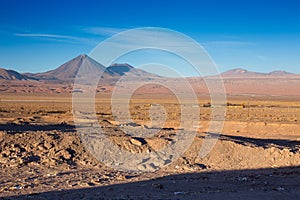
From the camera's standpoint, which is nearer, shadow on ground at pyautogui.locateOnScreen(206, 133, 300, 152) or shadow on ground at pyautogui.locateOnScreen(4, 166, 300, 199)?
shadow on ground at pyautogui.locateOnScreen(4, 166, 300, 199)

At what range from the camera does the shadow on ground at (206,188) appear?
9695 mm

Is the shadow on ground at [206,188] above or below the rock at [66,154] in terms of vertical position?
below

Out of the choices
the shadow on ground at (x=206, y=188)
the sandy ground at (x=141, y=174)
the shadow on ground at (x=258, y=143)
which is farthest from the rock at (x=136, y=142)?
the shadow on ground at (x=258, y=143)

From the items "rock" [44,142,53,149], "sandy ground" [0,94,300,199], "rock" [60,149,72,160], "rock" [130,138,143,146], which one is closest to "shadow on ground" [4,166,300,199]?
"sandy ground" [0,94,300,199]

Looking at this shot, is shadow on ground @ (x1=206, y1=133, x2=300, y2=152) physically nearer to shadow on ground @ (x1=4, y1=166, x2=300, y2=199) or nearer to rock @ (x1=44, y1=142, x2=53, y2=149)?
shadow on ground @ (x1=4, y1=166, x2=300, y2=199)

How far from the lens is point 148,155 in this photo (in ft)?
50.6

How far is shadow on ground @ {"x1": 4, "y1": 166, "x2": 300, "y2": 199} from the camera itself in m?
9.70

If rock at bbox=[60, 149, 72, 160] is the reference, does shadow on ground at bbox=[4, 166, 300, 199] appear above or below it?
below

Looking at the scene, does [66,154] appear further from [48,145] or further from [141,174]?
[141,174]

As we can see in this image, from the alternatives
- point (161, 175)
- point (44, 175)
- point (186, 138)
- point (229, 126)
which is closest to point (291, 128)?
point (229, 126)

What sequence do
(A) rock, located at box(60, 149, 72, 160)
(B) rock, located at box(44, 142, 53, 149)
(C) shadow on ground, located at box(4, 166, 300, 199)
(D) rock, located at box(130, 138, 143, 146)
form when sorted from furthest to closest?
(D) rock, located at box(130, 138, 143, 146)
(B) rock, located at box(44, 142, 53, 149)
(A) rock, located at box(60, 149, 72, 160)
(C) shadow on ground, located at box(4, 166, 300, 199)

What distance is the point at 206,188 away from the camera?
35.9 ft

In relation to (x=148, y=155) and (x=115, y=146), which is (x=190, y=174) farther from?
(x=115, y=146)

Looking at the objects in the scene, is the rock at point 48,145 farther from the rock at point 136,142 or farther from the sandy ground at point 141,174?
the rock at point 136,142
